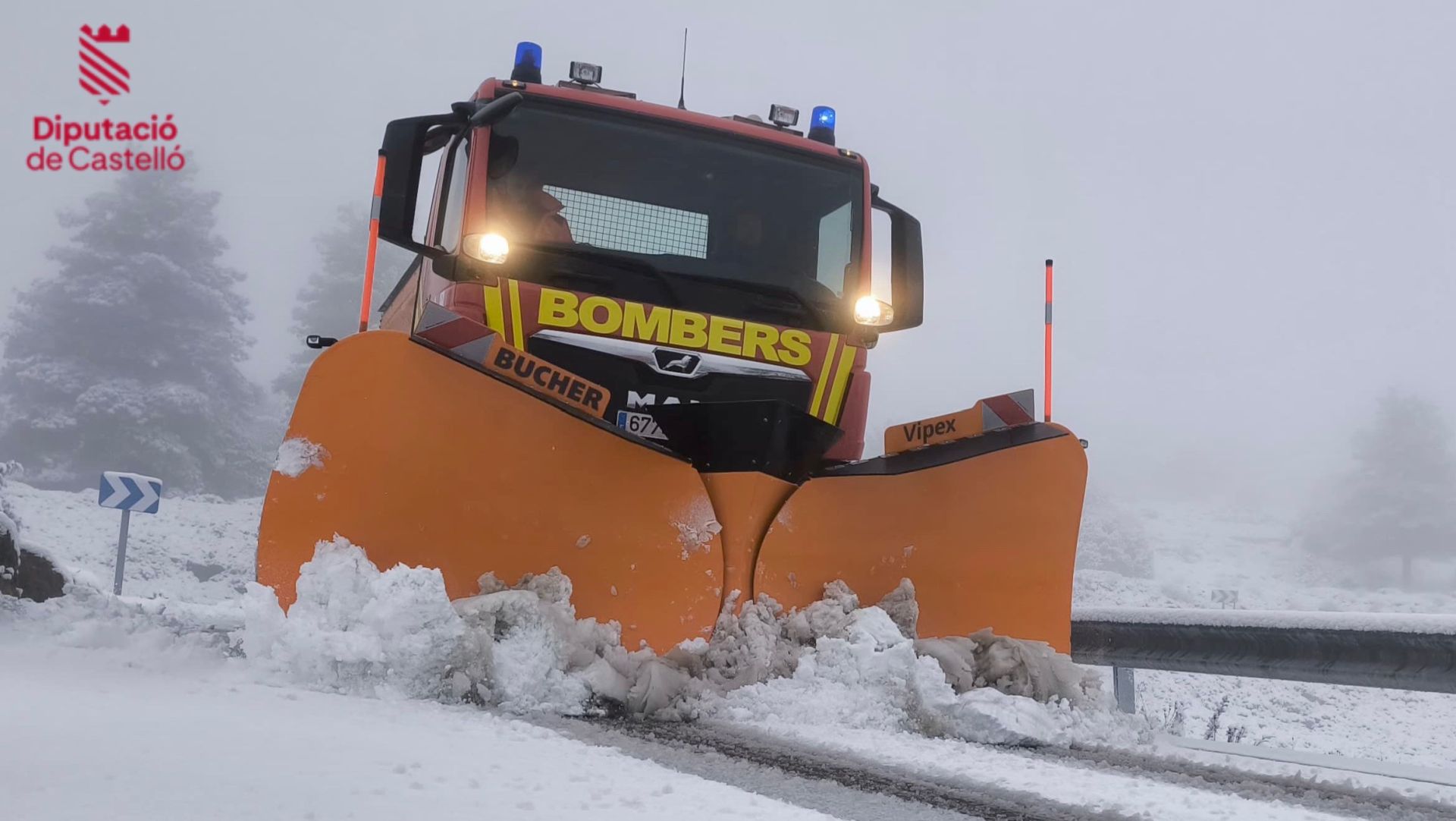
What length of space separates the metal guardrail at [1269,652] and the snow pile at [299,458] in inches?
126

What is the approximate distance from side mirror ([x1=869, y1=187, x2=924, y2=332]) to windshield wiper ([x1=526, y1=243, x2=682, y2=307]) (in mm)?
1200

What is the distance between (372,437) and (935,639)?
194cm

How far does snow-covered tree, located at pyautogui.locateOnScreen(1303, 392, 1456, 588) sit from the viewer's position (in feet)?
133

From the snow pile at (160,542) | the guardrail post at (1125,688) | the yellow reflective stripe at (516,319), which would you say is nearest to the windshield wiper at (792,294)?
the yellow reflective stripe at (516,319)

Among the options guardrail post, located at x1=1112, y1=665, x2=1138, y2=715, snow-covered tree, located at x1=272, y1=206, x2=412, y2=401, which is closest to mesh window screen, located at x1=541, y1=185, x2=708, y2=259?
guardrail post, located at x1=1112, y1=665, x2=1138, y2=715

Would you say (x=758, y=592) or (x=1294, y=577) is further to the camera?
(x=1294, y=577)

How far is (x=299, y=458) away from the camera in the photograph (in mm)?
3607

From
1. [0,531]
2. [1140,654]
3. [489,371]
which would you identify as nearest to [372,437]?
[489,371]

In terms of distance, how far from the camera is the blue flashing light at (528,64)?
17.5 ft

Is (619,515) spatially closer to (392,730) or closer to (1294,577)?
(392,730)

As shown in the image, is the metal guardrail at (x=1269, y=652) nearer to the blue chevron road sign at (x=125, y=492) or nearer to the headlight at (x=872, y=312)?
the headlight at (x=872, y=312)

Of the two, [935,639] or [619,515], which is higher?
[619,515]

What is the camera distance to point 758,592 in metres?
3.90

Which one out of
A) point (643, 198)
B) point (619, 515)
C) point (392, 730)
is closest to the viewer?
point (392, 730)
